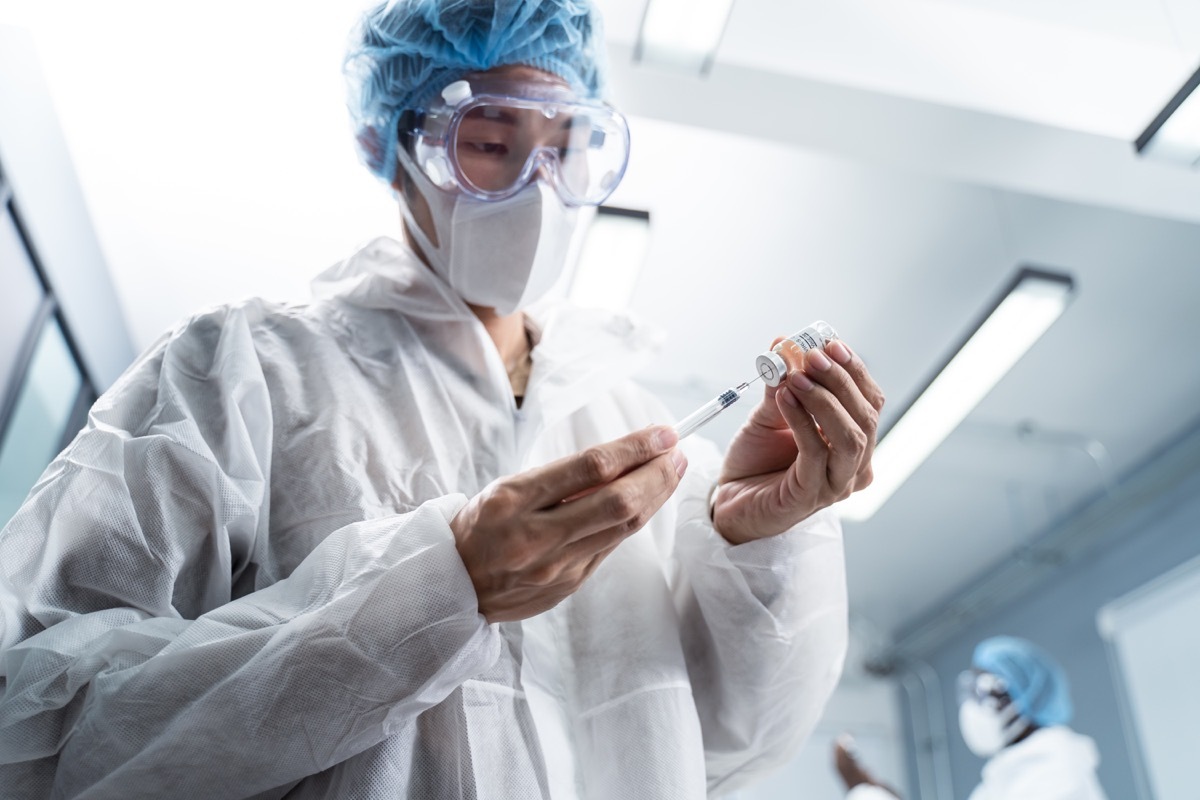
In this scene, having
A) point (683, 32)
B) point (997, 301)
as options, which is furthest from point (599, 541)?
point (997, 301)

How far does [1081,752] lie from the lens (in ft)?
11.8

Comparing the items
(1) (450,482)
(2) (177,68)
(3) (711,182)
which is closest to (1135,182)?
(3) (711,182)

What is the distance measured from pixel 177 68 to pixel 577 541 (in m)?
3.11

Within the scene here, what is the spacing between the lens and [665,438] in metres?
0.86

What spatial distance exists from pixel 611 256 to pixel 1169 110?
161cm

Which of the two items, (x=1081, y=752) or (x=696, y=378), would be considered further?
(x=696, y=378)

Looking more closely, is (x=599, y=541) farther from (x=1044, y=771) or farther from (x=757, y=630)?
(x=1044, y=771)

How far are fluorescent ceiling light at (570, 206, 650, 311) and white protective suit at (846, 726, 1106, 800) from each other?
2.01 metres

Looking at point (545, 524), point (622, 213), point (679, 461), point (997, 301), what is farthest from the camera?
point (997, 301)

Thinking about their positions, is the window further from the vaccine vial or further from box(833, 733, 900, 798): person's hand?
box(833, 733, 900, 798): person's hand

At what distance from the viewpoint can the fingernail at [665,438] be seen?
85cm

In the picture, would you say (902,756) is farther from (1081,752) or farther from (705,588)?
(705,588)

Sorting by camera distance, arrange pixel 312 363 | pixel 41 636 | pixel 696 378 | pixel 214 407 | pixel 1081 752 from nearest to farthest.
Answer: pixel 41 636 → pixel 214 407 → pixel 312 363 → pixel 1081 752 → pixel 696 378

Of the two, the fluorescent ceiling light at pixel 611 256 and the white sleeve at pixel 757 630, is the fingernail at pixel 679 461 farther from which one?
the fluorescent ceiling light at pixel 611 256
